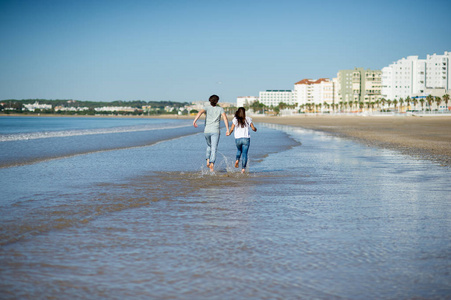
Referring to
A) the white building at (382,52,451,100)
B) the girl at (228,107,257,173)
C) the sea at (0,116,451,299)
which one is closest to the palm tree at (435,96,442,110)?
the white building at (382,52,451,100)

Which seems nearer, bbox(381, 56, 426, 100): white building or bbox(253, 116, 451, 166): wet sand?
bbox(253, 116, 451, 166): wet sand

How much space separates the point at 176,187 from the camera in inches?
378

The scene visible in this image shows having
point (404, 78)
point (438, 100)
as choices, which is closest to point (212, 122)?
point (438, 100)

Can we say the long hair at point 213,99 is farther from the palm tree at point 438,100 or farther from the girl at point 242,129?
the palm tree at point 438,100

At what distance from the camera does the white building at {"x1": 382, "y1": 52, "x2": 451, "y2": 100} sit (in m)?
178

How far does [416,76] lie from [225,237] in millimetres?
190552

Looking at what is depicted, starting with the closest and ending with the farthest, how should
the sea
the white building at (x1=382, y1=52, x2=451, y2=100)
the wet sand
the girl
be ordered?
1. the sea
2. the girl
3. the wet sand
4. the white building at (x1=382, y1=52, x2=451, y2=100)

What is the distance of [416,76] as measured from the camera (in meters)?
180

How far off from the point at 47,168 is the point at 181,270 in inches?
396

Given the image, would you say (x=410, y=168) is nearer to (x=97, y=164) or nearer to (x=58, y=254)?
(x=97, y=164)

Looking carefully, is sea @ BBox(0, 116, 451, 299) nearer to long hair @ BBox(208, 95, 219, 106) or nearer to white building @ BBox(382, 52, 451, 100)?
long hair @ BBox(208, 95, 219, 106)

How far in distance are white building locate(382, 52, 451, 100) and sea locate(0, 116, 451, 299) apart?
175m

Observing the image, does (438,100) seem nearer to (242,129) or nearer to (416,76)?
(416,76)

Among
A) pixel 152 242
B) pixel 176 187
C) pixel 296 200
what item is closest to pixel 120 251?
pixel 152 242
